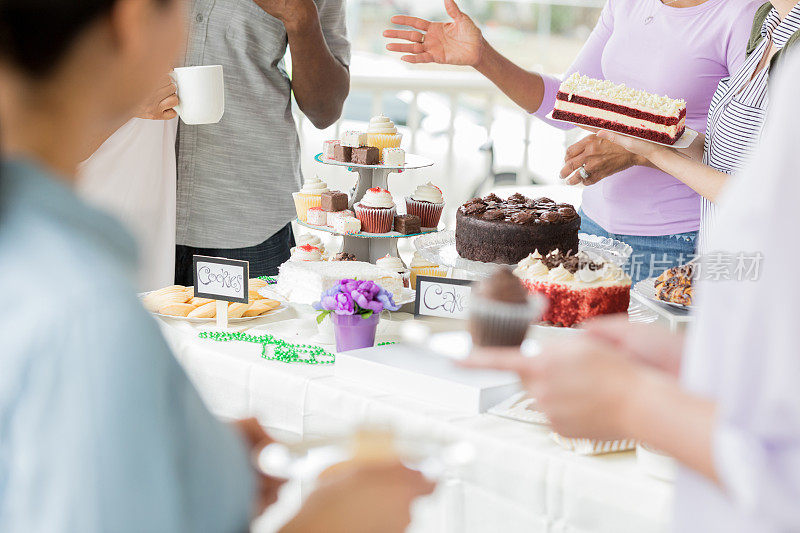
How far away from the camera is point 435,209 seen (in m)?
2.32

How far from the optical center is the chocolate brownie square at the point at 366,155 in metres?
2.23

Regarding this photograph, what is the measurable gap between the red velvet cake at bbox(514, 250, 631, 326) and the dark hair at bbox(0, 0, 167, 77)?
1250 mm

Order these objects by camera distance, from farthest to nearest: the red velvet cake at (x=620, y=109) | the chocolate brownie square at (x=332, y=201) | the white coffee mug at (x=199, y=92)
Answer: the chocolate brownie square at (x=332, y=201) → the red velvet cake at (x=620, y=109) → the white coffee mug at (x=199, y=92)

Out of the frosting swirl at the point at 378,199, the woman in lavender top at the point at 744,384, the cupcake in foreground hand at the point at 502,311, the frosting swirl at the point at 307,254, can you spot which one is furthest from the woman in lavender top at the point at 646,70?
the woman in lavender top at the point at 744,384

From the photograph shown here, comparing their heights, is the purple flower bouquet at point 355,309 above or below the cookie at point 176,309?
above

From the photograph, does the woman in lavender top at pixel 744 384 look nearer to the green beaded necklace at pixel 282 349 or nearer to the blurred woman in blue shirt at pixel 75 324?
the blurred woman in blue shirt at pixel 75 324

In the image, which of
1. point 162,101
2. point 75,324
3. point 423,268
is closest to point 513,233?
point 423,268

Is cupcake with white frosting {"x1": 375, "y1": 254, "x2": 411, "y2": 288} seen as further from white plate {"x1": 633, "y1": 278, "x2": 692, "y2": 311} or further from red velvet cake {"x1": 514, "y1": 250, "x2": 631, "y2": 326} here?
white plate {"x1": 633, "y1": 278, "x2": 692, "y2": 311}

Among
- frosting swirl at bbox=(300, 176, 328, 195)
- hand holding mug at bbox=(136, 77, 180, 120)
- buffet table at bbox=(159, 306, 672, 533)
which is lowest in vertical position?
buffet table at bbox=(159, 306, 672, 533)

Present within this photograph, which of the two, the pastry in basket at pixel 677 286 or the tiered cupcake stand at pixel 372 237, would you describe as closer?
the pastry in basket at pixel 677 286

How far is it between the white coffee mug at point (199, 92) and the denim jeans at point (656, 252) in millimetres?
1128

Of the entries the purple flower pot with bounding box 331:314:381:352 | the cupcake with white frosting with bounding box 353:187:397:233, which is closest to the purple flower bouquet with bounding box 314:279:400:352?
the purple flower pot with bounding box 331:314:381:352

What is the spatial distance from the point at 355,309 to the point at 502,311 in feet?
1.82

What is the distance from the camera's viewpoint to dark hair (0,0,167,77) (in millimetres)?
526
